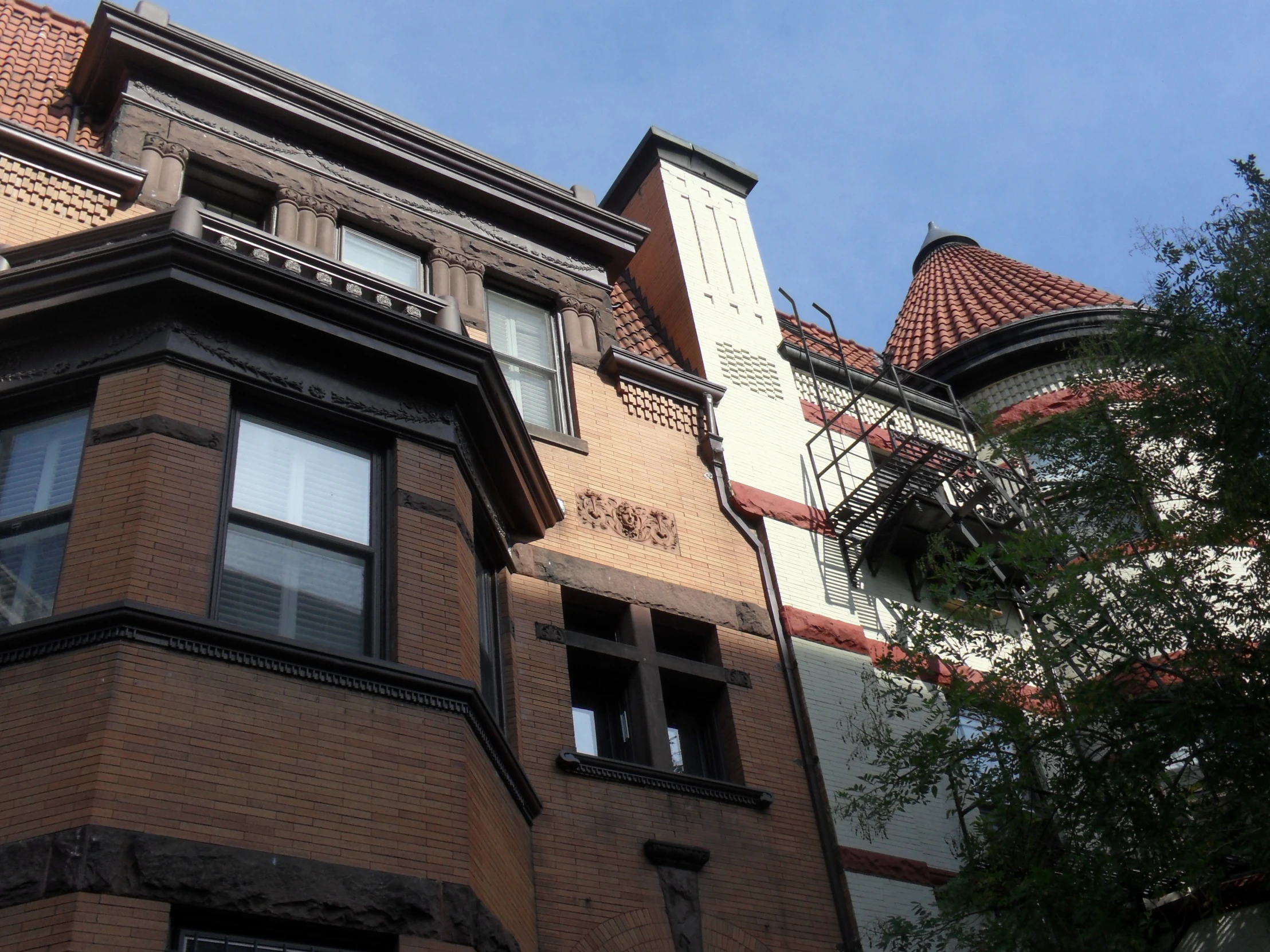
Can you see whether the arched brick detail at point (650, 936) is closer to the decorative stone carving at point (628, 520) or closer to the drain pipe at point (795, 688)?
the drain pipe at point (795, 688)

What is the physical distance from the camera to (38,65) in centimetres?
1561

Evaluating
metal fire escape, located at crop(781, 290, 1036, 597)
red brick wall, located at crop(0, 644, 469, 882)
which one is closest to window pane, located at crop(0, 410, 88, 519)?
red brick wall, located at crop(0, 644, 469, 882)

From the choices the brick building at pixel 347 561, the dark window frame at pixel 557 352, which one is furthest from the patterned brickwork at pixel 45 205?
the dark window frame at pixel 557 352

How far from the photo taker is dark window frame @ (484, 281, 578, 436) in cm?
1496

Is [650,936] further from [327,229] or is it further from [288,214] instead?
[288,214]

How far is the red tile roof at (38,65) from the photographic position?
1446 cm

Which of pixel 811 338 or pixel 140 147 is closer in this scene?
pixel 140 147

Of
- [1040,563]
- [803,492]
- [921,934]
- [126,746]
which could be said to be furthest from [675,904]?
[803,492]

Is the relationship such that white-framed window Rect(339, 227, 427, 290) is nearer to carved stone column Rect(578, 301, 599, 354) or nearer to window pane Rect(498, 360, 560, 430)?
window pane Rect(498, 360, 560, 430)

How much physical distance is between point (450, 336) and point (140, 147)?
486cm

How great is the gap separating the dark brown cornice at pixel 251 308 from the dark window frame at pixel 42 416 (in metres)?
0.55

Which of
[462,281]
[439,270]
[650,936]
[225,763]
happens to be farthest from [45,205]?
[650,936]

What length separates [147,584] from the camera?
878 centimetres

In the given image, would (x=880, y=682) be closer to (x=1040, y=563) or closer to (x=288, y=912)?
(x=1040, y=563)
